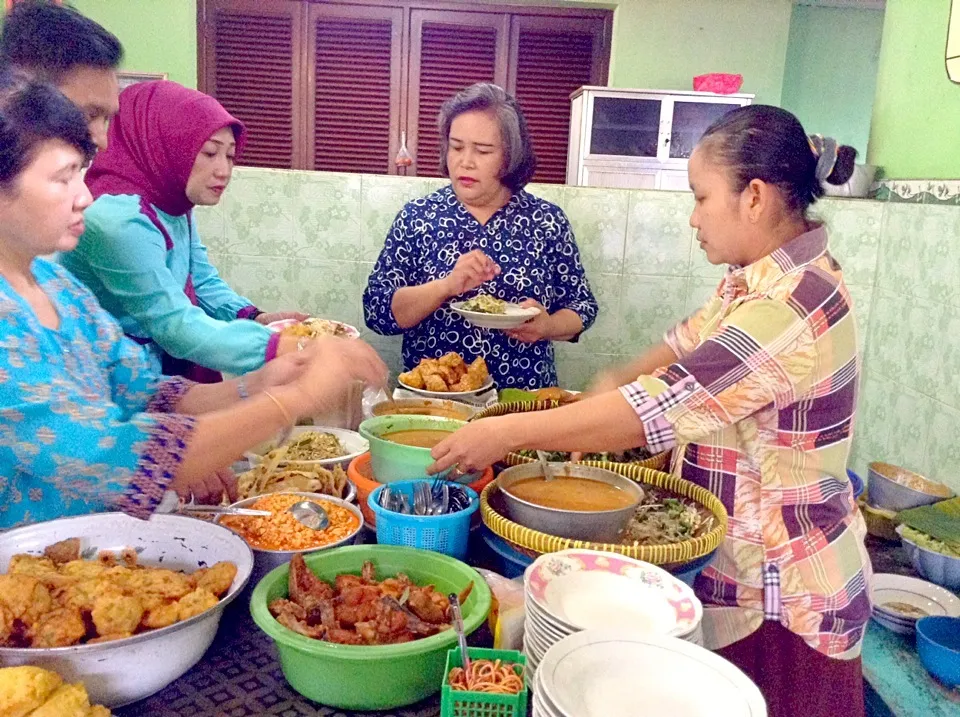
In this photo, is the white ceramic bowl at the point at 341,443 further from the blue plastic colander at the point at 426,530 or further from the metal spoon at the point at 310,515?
the blue plastic colander at the point at 426,530

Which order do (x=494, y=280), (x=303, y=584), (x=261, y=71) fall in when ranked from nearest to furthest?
1. (x=303, y=584)
2. (x=494, y=280)
3. (x=261, y=71)

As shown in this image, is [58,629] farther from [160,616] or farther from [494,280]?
[494,280]

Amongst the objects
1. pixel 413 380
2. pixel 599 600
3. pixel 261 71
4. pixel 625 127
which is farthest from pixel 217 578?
pixel 261 71

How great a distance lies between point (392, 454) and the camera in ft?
5.28

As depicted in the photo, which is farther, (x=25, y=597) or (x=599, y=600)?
(x=599, y=600)

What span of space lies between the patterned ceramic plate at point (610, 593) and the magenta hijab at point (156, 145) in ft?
5.29

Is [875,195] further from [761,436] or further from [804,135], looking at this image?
[761,436]

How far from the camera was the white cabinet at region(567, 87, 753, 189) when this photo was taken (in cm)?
631

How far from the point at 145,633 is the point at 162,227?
4.43ft

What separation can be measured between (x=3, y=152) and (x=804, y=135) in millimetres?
1544

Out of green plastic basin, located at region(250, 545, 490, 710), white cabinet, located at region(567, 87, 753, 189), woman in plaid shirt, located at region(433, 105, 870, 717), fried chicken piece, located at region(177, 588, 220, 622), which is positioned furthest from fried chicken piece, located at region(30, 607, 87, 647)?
white cabinet, located at region(567, 87, 753, 189)

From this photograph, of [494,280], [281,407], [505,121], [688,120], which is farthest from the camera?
[688,120]

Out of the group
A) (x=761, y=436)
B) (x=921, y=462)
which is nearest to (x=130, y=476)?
(x=761, y=436)

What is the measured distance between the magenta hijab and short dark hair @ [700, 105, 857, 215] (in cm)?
→ 145
